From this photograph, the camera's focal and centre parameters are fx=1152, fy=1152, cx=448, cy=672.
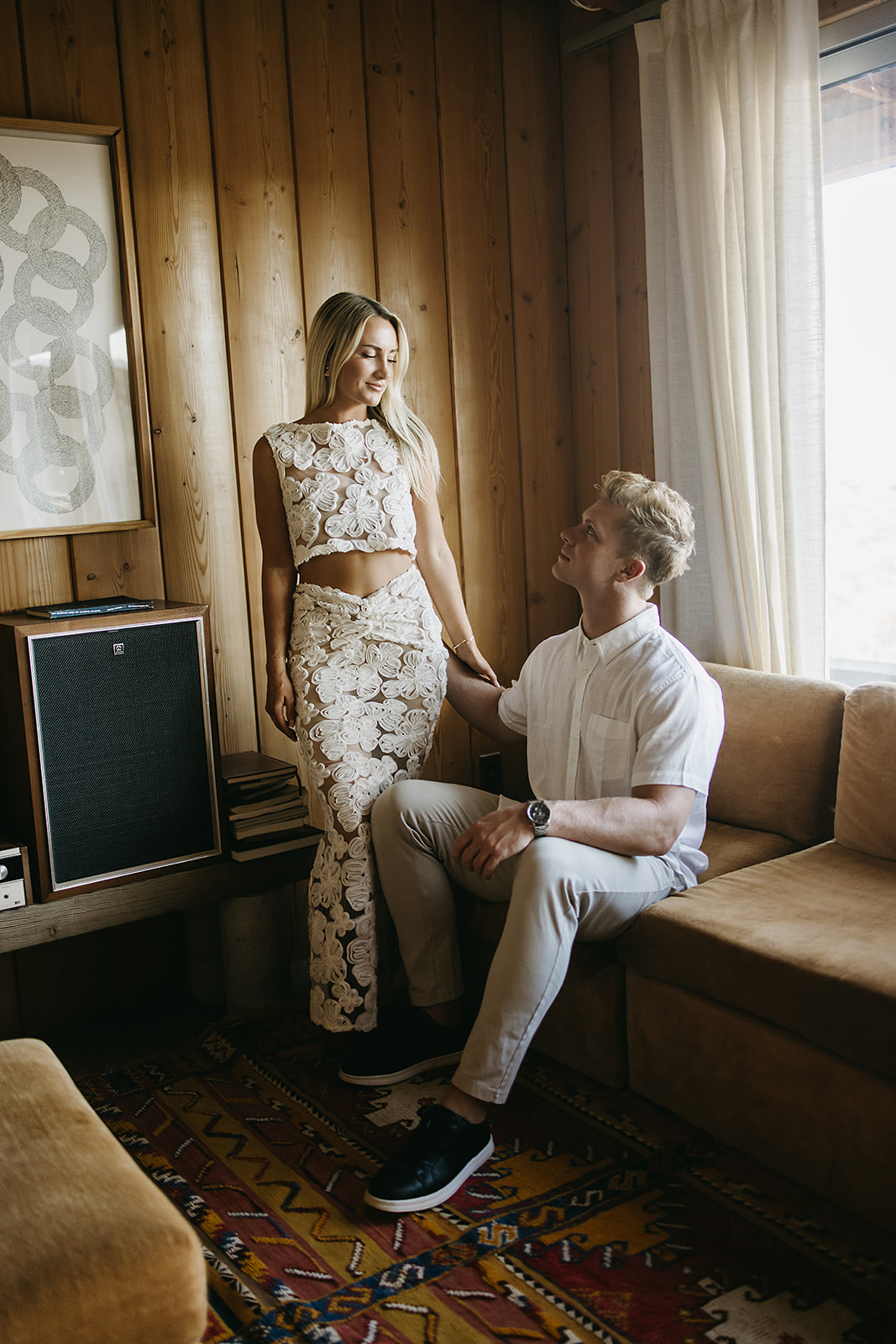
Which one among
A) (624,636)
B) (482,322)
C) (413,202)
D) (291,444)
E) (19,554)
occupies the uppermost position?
(413,202)

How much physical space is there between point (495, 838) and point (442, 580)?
813 mm

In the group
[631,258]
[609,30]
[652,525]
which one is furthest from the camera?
[631,258]

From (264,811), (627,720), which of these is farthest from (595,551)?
(264,811)

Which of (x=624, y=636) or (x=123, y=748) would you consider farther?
(x=123, y=748)

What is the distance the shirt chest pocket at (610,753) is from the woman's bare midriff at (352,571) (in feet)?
1.88

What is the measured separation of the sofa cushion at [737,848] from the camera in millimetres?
2309

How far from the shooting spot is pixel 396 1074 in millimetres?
2246

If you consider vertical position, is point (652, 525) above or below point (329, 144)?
below

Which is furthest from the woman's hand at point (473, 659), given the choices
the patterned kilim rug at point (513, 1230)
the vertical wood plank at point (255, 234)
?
the patterned kilim rug at point (513, 1230)

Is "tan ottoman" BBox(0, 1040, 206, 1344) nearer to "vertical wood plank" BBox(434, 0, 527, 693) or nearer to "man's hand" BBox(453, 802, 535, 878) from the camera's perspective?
"man's hand" BBox(453, 802, 535, 878)

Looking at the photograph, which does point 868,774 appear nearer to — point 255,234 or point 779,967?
point 779,967

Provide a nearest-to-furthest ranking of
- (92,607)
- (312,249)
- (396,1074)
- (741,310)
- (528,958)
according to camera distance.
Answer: (528,958) < (396,1074) < (92,607) < (741,310) < (312,249)

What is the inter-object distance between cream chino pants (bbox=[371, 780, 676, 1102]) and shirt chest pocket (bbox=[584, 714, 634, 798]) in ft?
0.52

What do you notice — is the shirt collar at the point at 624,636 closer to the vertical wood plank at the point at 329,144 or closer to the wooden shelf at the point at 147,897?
the wooden shelf at the point at 147,897
